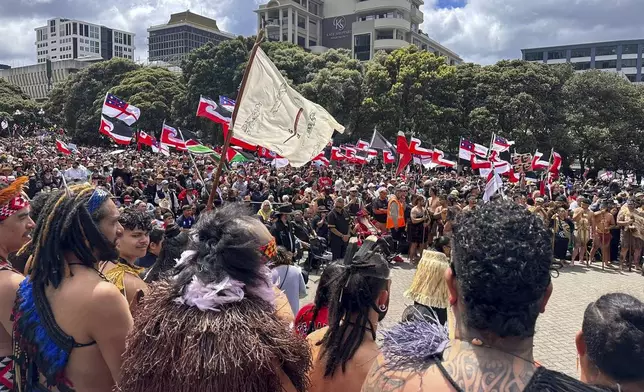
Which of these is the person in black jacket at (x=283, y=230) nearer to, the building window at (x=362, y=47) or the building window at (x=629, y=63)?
the building window at (x=362, y=47)

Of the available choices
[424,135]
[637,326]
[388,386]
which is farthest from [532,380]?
[424,135]

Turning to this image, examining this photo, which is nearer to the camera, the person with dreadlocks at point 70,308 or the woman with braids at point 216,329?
the woman with braids at point 216,329

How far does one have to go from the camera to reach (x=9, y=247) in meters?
2.88

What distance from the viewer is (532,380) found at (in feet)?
4.77

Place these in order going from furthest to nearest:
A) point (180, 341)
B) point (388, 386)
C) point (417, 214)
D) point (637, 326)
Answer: point (417, 214)
point (637, 326)
point (180, 341)
point (388, 386)

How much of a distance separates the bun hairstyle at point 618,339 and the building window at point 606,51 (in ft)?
365

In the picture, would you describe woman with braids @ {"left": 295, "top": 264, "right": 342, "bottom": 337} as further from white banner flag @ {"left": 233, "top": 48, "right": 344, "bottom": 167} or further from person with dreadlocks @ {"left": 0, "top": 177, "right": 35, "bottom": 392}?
white banner flag @ {"left": 233, "top": 48, "right": 344, "bottom": 167}

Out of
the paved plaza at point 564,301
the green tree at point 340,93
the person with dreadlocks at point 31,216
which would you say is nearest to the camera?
the person with dreadlocks at point 31,216

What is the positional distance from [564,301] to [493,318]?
8.61 m

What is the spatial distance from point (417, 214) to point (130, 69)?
199 feet

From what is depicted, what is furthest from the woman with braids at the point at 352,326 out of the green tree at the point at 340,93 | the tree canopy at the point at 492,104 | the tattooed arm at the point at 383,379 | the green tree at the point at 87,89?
the green tree at the point at 87,89

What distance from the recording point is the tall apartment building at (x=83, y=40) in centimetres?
16875

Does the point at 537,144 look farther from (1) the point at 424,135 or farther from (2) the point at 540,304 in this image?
(2) the point at 540,304

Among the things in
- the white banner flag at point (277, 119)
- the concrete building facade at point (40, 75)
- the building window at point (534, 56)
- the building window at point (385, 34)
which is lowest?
the white banner flag at point (277, 119)
